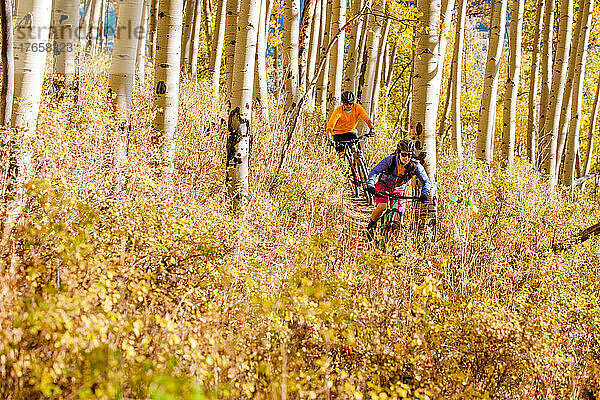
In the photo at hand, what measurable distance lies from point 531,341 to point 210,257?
3.22 meters

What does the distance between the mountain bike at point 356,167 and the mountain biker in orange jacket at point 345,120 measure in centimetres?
11

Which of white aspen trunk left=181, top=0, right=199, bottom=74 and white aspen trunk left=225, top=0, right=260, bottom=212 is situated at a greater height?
white aspen trunk left=181, top=0, right=199, bottom=74

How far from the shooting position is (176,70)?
6.22m

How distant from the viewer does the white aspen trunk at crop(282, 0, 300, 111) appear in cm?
911

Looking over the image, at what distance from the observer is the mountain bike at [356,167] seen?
866cm

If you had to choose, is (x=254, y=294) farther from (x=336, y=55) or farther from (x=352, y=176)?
(x=336, y=55)

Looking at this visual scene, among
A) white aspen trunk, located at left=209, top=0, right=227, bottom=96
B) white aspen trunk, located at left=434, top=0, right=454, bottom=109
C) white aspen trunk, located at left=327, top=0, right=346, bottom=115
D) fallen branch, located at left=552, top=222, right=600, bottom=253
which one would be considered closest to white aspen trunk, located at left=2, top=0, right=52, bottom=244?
white aspen trunk, located at left=434, top=0, right=454, bottom=109

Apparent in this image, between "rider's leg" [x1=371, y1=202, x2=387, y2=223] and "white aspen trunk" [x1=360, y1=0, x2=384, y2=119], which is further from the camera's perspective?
"white aspen trunk" [x1=360, y1=0, x2=384, y2=119]

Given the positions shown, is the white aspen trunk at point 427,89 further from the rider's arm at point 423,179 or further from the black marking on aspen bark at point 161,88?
the black marking on aspen bark at point 161,88

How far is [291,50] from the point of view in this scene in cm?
916

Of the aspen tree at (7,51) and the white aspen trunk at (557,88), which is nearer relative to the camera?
the aspen tree at (7,51)

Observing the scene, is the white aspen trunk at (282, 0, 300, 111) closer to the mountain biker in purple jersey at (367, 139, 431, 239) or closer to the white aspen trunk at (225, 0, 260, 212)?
the white aspen trunk at (225, 0, 260, 212)

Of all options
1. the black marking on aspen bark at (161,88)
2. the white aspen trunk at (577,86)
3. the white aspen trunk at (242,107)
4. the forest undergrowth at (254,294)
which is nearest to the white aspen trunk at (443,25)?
the forest undergrowth at (254,294)

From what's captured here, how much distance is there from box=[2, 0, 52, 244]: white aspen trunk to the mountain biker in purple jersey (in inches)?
148
